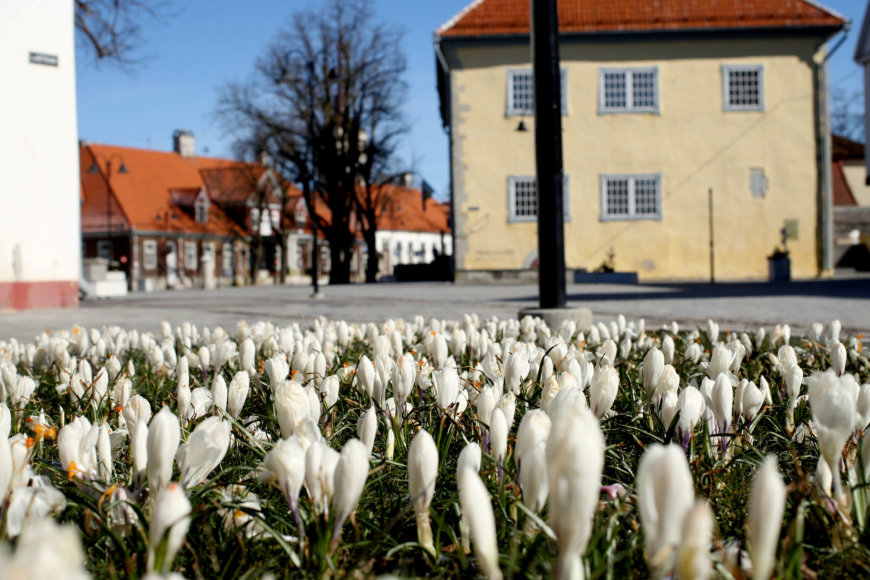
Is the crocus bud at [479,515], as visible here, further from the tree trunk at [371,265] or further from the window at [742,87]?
the tree trunk at [371,265]

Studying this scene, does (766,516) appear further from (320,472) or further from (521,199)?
(521,199)

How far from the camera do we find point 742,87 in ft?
89.0

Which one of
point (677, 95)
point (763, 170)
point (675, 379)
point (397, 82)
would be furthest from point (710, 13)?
point (675, 379)

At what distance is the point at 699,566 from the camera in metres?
0.95

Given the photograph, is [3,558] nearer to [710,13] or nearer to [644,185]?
[644,185]

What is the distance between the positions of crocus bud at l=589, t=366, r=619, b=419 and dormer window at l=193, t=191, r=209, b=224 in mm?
57305

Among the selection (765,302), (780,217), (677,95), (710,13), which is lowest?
(765,302)

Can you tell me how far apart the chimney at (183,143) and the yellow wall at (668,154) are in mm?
41015

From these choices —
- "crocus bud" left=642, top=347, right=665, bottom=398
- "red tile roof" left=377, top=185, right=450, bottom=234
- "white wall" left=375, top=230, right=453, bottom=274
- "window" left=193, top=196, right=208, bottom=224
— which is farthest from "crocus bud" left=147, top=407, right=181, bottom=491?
"red tile roof" left=377, top=185, right=450, bottom=234

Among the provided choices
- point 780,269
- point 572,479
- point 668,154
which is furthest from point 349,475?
point 668,154

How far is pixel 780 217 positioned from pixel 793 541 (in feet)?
91.3

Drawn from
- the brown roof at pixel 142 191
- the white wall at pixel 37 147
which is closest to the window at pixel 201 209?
the brown roof at pixel 142 191

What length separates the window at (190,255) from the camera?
55562 millimetres

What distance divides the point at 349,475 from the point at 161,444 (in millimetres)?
343
